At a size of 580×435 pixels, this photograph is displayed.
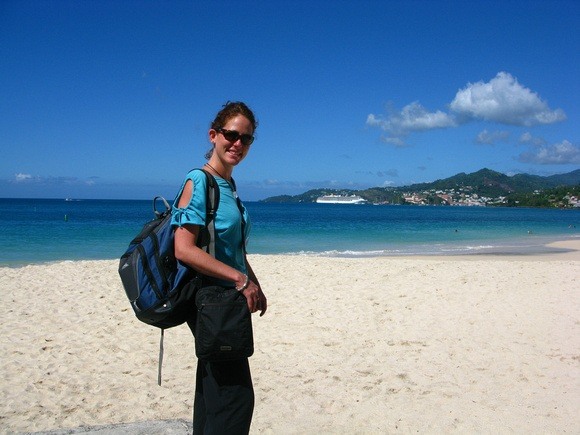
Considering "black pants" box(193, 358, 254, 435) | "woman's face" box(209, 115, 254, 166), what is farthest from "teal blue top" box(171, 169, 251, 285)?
"black pants" box(193, 358, 254, 435)

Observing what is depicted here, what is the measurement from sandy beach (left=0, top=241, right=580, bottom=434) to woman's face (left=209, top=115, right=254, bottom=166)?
2.71 metres

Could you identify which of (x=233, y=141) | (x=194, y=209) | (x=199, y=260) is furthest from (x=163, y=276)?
(x=233, y=141)

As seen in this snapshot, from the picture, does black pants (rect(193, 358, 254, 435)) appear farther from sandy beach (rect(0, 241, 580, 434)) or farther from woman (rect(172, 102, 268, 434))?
sandy beach (rect(0, 241, 580, 434))

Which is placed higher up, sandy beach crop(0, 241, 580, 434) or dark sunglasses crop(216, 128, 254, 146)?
dark sunglasses crop(216, 128, 254, 146)

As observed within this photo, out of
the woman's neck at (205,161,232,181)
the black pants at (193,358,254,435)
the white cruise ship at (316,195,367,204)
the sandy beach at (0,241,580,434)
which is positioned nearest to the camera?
the black pants at (193,358,254,435)

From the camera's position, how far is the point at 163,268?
1942 mm

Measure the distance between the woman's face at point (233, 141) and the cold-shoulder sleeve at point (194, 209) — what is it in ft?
0.72

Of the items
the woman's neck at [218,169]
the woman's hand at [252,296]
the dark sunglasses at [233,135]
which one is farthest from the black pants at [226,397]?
the dark sunglasses at [233,135]

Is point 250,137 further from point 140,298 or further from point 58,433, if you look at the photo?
point 58,433

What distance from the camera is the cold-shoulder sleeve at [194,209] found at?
6.24 feet

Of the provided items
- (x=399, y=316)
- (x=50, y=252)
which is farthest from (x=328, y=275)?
(x=50, y=252)

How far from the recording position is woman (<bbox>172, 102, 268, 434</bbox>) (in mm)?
1911

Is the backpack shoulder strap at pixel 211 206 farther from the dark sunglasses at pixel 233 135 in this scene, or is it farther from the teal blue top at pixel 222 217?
the dark sunglasses at pixel 233 135

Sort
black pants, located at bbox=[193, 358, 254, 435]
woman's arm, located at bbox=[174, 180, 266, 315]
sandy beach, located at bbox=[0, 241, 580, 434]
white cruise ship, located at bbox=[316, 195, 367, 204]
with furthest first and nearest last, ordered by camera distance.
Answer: white cruise ship, located at bbox=[316, 195, 367, 204] → sandy beach, located at bbox=[0, 241, 580, 434] → black pants, located at bbox=[193, 358, 254, 435] → woman's arm, located at bbox=[174, 180, 266, 315]
